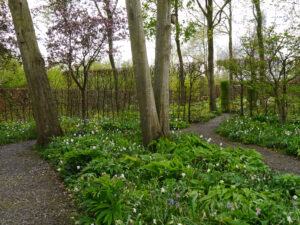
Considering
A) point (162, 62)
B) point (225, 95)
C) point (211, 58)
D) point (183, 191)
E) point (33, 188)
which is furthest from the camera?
point (225, 95)

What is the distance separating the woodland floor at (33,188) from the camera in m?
2.77

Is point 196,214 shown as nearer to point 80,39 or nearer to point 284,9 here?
point 80,39

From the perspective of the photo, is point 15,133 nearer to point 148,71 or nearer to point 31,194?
point 31,194

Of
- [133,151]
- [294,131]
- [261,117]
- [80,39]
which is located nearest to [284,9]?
[261,117]

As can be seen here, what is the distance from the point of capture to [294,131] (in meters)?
6.66

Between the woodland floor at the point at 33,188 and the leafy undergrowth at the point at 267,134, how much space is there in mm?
350

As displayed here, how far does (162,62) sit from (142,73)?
68 centimetres

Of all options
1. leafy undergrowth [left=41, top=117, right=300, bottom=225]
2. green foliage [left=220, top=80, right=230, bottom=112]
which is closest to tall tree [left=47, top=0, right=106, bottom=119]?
leafy undergrowth [left=41, top=117, right=300, bottom=225]

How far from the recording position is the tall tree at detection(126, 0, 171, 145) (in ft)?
14.7

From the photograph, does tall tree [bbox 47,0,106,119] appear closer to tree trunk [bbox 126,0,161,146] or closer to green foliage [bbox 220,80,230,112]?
tree trunk [bbox 126,0,161,146]

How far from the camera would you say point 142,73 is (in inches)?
179

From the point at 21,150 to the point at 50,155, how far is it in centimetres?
172

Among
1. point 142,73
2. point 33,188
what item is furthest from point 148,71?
point 33,188

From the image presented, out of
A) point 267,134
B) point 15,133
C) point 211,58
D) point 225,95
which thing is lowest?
A: point 267,134
